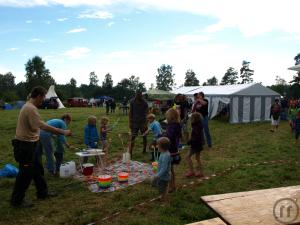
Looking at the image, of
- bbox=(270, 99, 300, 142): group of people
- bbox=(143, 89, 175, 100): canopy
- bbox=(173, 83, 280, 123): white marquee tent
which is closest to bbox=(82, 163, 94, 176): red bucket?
bbox=(270, 99, 300, 142): group of people

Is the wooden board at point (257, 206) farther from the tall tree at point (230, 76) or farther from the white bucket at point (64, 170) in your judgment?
the tall tree at point (230, 76)

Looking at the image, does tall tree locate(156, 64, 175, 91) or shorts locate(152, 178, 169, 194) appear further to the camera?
tall tree locate(156, 64, 175, 91)

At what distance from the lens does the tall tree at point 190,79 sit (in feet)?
306

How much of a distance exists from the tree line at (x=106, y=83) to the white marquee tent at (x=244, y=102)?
34.9 m

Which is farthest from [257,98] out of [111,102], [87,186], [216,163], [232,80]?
[232,80]

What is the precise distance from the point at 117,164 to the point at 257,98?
1489 cm

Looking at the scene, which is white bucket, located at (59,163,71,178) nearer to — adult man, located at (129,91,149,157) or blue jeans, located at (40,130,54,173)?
blue jeans, located at (40,130,54,173)

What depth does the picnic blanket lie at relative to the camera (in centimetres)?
613

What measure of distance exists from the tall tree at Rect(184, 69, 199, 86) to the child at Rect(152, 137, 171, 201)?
88.0 metres

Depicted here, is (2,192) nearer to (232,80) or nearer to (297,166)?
(297,166)

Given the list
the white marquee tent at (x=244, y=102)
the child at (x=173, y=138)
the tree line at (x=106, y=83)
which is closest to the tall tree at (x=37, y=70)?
the tree line at (x=106, y=83)

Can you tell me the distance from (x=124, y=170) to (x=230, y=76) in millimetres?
91045

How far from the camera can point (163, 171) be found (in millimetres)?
5102

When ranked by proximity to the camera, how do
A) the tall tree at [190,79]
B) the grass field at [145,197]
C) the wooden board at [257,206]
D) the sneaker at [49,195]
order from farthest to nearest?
the tall tree at [190,79]
the sneaker at [49,195]
the grass field at [145,197]
the wooden board at [257,206]
